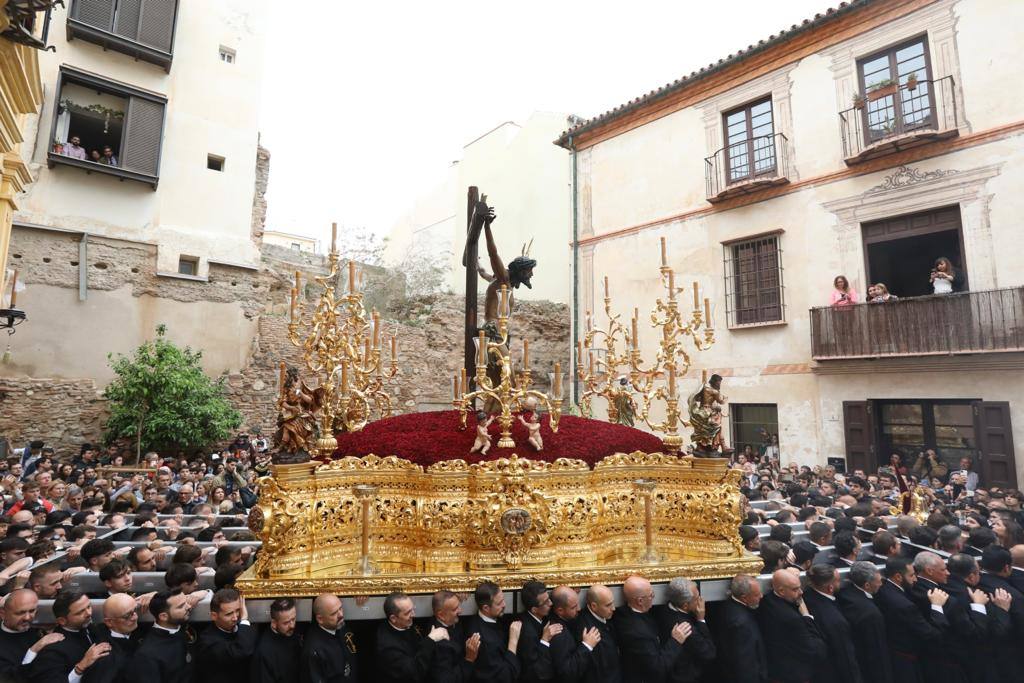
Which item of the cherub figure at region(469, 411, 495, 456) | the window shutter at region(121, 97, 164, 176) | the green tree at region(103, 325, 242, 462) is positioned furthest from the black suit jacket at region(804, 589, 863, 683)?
the window shutter at region(121, 97, 164, 176)

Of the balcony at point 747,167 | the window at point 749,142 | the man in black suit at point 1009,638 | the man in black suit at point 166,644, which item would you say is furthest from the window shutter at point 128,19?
the man in black suit at point 1009,638

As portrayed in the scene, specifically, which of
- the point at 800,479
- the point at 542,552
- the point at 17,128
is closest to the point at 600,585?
the point at 542,552

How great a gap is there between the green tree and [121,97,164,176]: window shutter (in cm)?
446

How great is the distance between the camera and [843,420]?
12016 millimetres

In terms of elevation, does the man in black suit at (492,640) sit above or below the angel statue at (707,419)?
below

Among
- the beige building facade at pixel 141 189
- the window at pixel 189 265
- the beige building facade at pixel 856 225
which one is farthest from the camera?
the window at pixel 189 265

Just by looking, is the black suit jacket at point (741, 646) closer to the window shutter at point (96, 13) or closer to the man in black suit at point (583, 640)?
the man in black suit at point (583, 640)

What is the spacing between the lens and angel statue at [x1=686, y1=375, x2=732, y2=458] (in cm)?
463

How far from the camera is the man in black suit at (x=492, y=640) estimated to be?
Answer: 11.4 feet

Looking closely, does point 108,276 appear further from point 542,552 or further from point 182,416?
point 542,552

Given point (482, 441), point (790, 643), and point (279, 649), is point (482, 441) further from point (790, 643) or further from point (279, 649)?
point (790, 643)

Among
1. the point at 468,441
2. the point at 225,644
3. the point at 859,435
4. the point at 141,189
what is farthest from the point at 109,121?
the point at 859,435

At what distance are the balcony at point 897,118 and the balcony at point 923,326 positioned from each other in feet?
10.8

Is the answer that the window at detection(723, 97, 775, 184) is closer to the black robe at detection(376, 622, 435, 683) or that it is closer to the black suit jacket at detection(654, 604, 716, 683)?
the black suit jacket at detection(654, 604, 716, 683)
